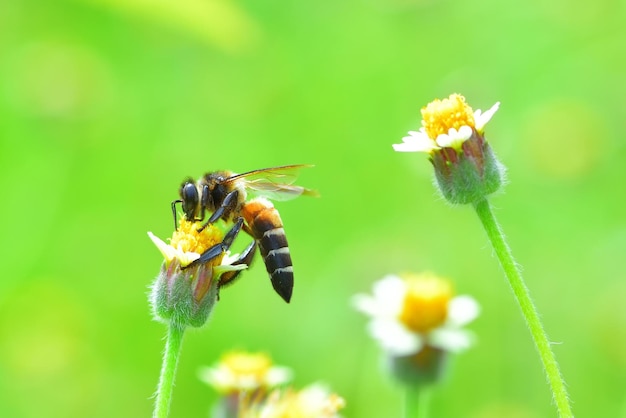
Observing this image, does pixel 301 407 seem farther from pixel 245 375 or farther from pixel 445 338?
pixel 445 338

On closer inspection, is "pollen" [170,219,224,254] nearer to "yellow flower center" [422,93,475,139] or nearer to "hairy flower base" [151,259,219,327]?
"hairy flower base" [151,259,219,327]

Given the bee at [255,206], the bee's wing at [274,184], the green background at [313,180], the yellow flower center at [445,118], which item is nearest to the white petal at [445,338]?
the bee at [255,206]

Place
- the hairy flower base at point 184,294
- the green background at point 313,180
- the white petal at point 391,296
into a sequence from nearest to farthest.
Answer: the hairy flower base at point 184,294
the white petal at point 391,296
the green background at point 313,180

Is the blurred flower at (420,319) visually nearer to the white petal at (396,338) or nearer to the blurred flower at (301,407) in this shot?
the white petal at (396,338)

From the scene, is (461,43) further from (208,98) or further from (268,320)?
(268,320)

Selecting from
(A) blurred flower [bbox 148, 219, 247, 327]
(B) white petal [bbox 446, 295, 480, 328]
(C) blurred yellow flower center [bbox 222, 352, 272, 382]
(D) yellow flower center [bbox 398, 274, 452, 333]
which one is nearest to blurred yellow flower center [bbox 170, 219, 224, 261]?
(A) blurred flower [bbox 148, 219, 247, 327]

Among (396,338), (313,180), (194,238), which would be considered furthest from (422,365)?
(313,180)

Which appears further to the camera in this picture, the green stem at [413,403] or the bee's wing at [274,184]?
the bee's wing at [274,184]
